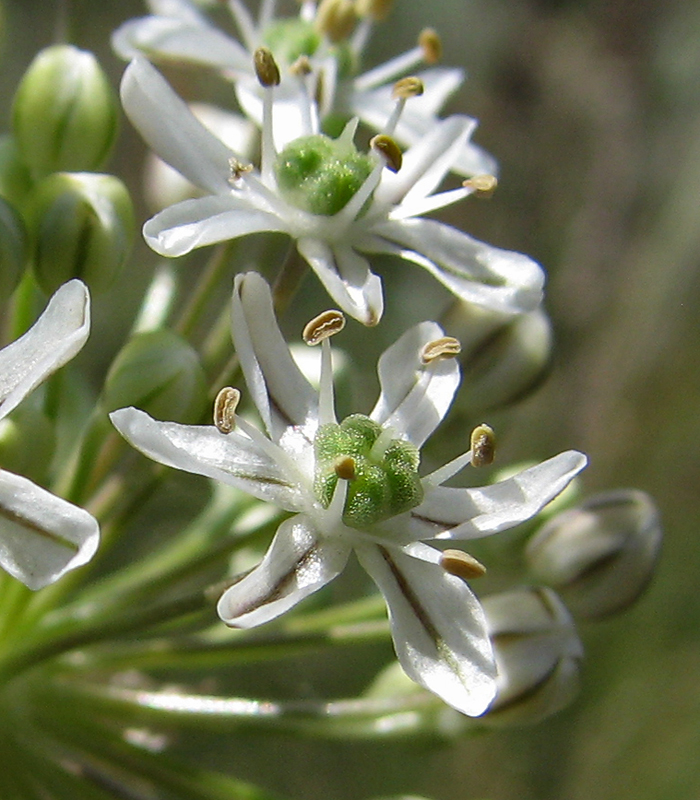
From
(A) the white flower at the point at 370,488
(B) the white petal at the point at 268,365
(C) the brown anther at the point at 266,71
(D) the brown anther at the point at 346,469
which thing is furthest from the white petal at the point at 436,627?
(C) the brown anther at the point at 266,71

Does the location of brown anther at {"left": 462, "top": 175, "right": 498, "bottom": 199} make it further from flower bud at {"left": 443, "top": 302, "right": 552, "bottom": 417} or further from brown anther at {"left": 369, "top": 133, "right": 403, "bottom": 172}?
flower bud at {"left": 443, "top": 302, "right": 552, "bottom": 417}

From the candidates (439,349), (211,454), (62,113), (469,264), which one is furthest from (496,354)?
(62,113)

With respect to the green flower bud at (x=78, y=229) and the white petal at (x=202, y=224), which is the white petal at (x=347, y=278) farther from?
the green flower bud at (x=78, y=229)

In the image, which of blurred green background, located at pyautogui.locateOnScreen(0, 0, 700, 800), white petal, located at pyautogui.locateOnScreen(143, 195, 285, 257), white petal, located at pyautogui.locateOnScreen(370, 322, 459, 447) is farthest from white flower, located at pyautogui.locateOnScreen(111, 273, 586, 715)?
blurred green background, located at pyautogui.locateOnScreen(0, 0, 700, 800)

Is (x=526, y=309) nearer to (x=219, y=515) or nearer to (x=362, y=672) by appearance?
(x=219, y=515)

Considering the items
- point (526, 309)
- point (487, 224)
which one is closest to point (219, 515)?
point (526, 309)

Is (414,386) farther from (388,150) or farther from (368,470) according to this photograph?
(388,150)

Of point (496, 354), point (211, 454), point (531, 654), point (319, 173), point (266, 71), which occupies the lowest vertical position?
point (531, 654)
